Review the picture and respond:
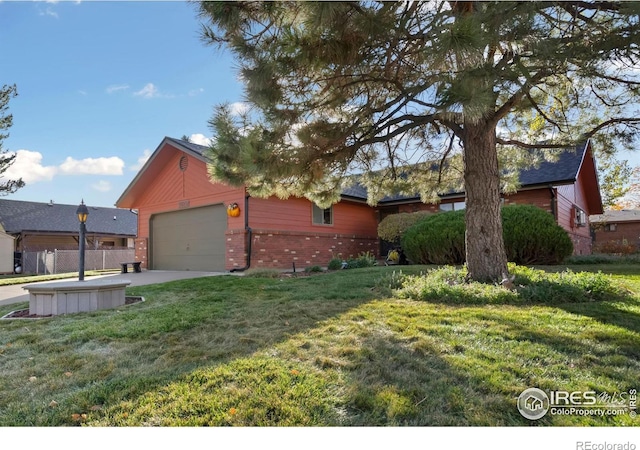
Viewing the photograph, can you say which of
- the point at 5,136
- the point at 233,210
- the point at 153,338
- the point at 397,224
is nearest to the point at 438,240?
Answer: the point at 397,224

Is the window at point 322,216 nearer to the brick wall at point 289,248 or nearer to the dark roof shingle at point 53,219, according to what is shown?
the brick wall at point 289,248

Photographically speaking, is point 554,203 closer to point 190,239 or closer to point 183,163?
point 190,239

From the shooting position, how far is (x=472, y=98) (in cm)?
350

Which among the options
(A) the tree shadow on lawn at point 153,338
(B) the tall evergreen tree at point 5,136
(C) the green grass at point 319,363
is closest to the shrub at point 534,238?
(C) the green grass at point 319,363

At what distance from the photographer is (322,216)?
44.0ft

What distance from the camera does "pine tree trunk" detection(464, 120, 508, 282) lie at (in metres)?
5.66

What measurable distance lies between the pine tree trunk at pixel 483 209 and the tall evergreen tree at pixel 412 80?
0.05 ft

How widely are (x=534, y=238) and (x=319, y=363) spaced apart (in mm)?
8814

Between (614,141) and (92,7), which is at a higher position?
(92,7)

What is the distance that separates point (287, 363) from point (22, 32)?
19.9 ft

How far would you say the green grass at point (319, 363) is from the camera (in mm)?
2082

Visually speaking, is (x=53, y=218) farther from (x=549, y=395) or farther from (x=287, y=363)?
(x=549, y=395)

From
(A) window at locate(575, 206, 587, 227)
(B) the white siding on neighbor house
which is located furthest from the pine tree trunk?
(B) the white siding on neighbor house

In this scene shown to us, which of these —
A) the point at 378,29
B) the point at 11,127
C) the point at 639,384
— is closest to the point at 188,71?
the point at 378,29
